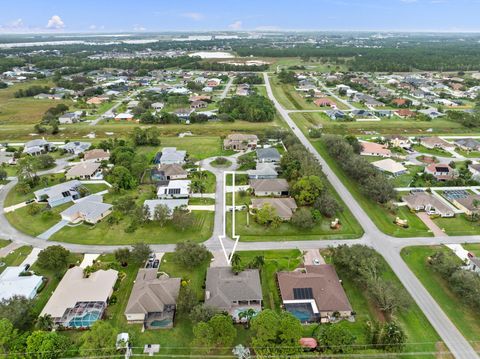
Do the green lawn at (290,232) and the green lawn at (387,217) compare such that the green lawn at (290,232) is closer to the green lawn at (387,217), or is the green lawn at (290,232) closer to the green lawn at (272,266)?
the green lawn at (272,266)

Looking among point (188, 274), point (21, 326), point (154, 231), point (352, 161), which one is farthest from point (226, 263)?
point (352, 161)

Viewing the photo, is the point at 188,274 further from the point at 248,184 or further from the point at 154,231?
the point at 248,184

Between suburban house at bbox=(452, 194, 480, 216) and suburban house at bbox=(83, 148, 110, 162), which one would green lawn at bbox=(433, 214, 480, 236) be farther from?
suburban house at bbox=(83, 148, 110, 162)

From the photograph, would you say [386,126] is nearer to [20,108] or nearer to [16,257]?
[16,257]

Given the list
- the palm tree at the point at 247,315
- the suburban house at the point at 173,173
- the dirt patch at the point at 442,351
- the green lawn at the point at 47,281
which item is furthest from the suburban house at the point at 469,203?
the green lawn at the point at 47,281

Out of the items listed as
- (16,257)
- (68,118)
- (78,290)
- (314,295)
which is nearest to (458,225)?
(314,295)

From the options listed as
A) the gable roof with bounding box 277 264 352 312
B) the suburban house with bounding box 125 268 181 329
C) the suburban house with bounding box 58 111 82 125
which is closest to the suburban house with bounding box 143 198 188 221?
the suburban house with bounding box 125 268 181 329

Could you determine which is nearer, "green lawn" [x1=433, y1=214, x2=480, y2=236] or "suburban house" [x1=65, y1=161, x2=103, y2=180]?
"green lawn" [x1=433, y1=214, x2=480, y2=236]
